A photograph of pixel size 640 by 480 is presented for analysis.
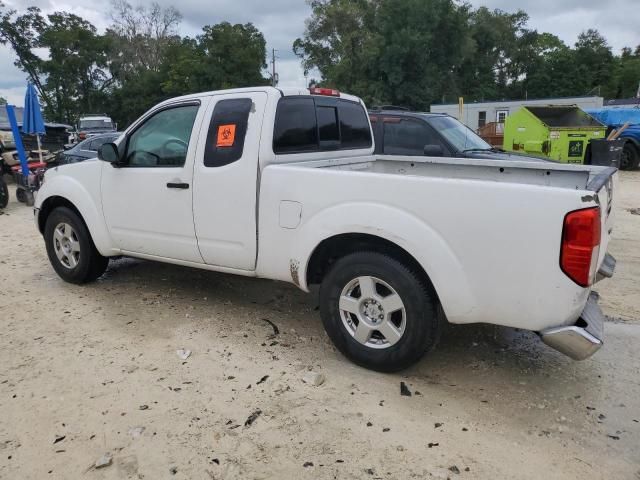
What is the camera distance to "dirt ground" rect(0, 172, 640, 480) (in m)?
2.59

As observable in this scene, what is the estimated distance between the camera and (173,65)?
44500mm

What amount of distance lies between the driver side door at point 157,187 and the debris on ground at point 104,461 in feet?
6.00

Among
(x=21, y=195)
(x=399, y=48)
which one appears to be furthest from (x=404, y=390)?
(x=399, y=48)

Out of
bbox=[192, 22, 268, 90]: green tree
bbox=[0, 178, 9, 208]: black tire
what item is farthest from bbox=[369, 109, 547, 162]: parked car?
bbox=[192, 22, 268, 90]: green tree

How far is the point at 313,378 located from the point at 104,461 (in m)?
1.33

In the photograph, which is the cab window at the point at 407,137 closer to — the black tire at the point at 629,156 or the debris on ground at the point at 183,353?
the debris on ground at the point at 183,353

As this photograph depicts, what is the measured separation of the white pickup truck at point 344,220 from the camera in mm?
2725

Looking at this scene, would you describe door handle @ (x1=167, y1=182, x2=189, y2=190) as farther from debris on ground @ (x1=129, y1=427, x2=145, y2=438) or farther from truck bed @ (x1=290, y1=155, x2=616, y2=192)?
debris on ground @ (x1=129, y1=427, x2=145, y2=438)

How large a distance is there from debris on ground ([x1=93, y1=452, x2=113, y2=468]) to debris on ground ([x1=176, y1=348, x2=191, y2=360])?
109 cm

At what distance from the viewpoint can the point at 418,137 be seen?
7191 mm

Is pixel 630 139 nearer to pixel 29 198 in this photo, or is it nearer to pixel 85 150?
pixel 85 150

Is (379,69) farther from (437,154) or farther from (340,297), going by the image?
(340,297)

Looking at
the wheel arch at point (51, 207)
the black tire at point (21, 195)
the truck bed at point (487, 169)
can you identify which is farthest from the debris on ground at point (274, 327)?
the black tire at point (21, 195)

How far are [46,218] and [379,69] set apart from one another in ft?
123
